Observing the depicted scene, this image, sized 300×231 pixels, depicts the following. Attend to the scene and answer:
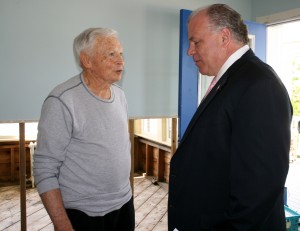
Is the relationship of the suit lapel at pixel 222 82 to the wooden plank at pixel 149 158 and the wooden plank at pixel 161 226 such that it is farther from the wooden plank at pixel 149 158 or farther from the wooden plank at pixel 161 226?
the wooden plank at pixel 149 158

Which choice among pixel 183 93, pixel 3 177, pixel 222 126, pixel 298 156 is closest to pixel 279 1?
pixel 183 93

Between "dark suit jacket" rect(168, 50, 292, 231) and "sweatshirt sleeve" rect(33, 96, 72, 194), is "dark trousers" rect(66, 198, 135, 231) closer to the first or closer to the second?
"sweatshirt sleeve" rect(33, 96, 72, 194)

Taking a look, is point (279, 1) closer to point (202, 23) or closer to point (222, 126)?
point (202, 23)

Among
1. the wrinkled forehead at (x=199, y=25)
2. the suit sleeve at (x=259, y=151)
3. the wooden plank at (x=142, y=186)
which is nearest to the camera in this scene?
the suit sleeve at (x=259, y=151)

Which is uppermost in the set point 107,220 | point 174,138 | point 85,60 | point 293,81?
point 293,81

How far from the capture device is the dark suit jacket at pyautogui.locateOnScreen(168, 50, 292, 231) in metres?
0.82

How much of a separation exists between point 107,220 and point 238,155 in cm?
81

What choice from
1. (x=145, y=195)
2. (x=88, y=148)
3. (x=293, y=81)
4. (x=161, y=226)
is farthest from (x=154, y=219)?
(x=293, y=81)

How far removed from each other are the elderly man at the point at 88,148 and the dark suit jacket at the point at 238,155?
1.49 feet

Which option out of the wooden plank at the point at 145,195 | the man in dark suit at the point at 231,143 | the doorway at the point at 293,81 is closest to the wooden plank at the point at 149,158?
the wooden plank at the point at 145,195

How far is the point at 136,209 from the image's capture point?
385 centimetres

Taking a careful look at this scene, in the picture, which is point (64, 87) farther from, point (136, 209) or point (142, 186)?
point (142, 186)

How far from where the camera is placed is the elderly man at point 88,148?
125 centimetres

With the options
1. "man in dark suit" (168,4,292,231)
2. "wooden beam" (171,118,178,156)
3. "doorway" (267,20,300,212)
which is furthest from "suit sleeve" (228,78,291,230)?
"doorway" (267,20,300,212)
